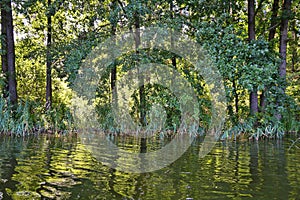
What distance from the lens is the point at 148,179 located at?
4.19 metres

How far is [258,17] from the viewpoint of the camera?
16.7m

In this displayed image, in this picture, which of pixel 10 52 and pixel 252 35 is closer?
pixel 10 52

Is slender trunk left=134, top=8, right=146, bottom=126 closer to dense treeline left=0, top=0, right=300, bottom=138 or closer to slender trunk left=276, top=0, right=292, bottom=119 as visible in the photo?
dense treeline left=0, top=0, right=300, bottom=138

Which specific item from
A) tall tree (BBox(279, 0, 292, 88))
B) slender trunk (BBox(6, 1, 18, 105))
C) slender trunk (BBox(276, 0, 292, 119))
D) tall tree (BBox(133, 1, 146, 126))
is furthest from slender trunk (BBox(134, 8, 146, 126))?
tall tree (BBox(279, 0, 292, 88))

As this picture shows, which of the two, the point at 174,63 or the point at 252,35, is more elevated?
the point at 252,35

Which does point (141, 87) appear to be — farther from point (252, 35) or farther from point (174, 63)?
point (252, 35)

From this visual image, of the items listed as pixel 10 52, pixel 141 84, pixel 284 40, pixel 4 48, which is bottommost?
pixel 141 84

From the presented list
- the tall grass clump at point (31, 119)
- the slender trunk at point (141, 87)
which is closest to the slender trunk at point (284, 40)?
the slender trunk at point (141, 87)

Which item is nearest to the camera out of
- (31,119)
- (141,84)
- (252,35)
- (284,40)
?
(31,119)

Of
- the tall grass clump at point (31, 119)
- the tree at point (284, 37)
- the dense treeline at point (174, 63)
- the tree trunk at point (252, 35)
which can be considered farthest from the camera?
the tree at point (284, 37)

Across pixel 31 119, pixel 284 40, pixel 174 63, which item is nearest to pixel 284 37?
pixel 284 40

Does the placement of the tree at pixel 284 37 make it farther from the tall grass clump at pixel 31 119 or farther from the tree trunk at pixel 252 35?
the tall grass clump at pixel 31 119

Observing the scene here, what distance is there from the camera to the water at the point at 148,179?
3486mm

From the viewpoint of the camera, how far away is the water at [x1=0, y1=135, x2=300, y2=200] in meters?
3.49
